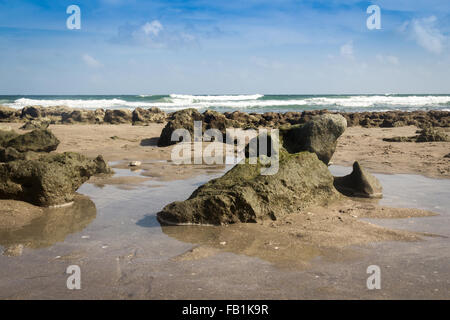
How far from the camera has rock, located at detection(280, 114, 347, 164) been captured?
271 inches

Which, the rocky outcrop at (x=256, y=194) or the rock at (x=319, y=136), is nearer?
the rocky outcrop at (x=256, y=194)

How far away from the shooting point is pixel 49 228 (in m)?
4.39

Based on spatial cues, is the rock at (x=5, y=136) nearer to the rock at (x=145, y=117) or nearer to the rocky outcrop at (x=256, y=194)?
the rocky outcrop at (x=256, y=194)

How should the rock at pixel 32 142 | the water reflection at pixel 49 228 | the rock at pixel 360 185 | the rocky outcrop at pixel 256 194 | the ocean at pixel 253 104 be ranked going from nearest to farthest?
the water reflection at pixel 49 228
the rocky outcrop at pixel 256 194
the rock at pixel 360 185
the rock at pixel 32 142
the ocean at pixel 253 104

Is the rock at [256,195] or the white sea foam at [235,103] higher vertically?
the white sea foam at [235,103]

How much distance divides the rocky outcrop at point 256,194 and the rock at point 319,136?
5.11 ft

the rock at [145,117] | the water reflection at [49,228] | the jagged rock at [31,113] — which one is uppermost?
the jagged rock at [31,113]

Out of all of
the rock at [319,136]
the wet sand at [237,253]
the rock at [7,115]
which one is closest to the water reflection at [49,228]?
the wet sand at [237,253]

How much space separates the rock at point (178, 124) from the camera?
38.2ft

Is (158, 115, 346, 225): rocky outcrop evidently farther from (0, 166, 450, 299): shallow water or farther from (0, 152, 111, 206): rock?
(0, 152, 111, 206): rock

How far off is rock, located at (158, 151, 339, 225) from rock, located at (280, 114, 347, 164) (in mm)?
1559

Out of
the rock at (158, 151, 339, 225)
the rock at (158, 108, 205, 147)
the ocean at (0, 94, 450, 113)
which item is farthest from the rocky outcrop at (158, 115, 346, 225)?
the ocean at (0, 94, 450, 113)
